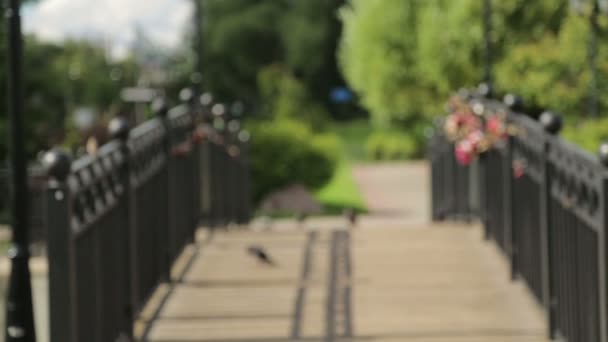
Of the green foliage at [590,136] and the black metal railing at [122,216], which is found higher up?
the black metal railing at [122,216]

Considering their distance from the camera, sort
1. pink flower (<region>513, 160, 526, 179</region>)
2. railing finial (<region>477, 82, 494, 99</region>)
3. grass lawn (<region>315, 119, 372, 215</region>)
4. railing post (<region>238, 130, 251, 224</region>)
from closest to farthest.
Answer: pink flower (<region>513, 160, 526, 179</region>)
railing finial (<region>477, 82, 494, 99</region>)
railing post (<region>238, 130, 251, 224</region>)
grass lawn (<region>315, 119, 372, 215</region>)

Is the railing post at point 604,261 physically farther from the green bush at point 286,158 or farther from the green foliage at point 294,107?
the green foliage at point 294,107

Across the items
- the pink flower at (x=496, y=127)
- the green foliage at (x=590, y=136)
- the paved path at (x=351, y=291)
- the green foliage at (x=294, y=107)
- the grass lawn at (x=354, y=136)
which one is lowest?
the grass lawn at (x=354, y=136)

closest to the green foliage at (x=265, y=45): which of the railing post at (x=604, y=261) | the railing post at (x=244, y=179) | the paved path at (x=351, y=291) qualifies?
the railing post at (x=244, y=179)

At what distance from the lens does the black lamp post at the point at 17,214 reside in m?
7.02

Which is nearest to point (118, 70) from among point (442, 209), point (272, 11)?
point (272, 11)

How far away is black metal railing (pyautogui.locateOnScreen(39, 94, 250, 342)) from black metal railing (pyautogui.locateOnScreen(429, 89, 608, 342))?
2533mm

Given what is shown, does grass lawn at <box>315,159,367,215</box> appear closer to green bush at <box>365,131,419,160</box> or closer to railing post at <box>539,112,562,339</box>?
green bush at <box>365,131,419,160</box>

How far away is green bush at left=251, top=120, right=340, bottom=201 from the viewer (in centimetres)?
3972

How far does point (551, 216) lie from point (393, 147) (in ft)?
192

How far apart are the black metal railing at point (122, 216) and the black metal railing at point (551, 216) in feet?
8.31

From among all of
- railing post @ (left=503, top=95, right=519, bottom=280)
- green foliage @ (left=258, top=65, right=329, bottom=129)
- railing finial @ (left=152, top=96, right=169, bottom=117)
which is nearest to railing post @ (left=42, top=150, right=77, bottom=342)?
railing finial @ (left=152, top=96, right=169, bottom=117)

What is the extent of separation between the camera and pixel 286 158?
4106 cm

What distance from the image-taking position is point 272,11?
341 feet
